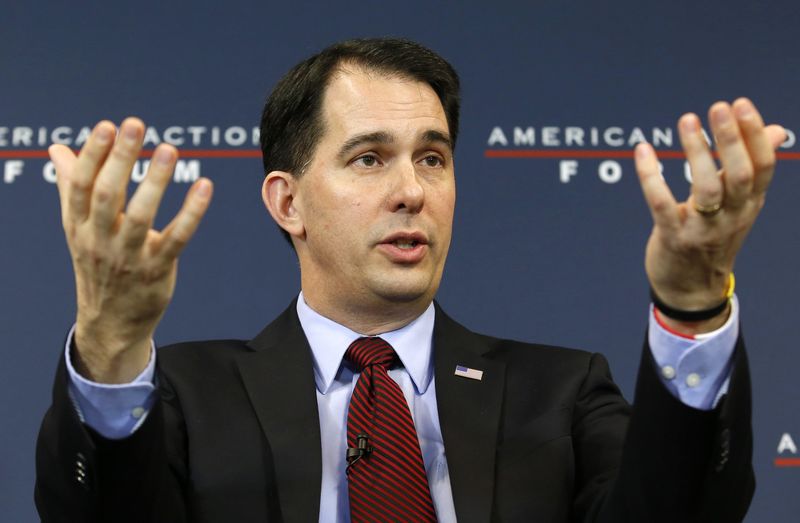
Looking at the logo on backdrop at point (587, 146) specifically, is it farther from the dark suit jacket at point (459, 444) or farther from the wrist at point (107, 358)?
the wrist at point (107, 358)

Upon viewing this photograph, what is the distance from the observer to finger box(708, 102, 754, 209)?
1192mm

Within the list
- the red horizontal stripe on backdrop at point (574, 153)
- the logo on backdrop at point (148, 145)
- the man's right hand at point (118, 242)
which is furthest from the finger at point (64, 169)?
the red horizontal stripe on backdrop at point (574, 153)

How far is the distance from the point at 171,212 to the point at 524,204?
821 mm

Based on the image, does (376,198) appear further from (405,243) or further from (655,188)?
(655,188)

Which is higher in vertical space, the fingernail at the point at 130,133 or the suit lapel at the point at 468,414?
the fingernail at the point at 130,133

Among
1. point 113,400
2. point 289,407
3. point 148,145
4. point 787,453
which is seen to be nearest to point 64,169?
point 113,400

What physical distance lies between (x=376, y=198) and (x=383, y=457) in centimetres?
44

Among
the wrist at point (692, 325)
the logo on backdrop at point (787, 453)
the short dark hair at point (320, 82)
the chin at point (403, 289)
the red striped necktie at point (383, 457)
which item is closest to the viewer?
the wrist at point (692, 325)

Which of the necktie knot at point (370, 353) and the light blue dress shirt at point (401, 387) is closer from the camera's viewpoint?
the light blue dress shirt at point (401, 387)

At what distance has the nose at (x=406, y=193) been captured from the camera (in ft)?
6.07

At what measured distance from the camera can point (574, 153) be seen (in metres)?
2.62

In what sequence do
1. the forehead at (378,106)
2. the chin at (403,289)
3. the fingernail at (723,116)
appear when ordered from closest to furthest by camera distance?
1. the fingernail at (723,116)
2. the chin at (403,289)
3. the forehead at (378,106)

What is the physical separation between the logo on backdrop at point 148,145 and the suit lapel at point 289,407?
72cm

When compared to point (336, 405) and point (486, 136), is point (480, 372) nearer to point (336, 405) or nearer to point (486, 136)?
point (336, 405)
